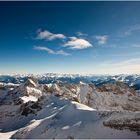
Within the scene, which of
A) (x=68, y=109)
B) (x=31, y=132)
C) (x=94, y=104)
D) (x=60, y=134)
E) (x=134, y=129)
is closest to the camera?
(x=134, y=129)

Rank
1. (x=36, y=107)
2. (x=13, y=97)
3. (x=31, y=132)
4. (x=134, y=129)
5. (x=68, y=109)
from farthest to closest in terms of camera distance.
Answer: (x=13, y=97) < (x=36, y=107) < (x=68, y=109) < (x=31, y=132) < (x=134, y=129)

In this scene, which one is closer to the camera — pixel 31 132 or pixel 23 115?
pixel 31 132

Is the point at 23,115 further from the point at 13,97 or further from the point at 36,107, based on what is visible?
the point at 13,97

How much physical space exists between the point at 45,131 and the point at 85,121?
7.72m

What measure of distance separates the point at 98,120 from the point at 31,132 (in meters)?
14.2

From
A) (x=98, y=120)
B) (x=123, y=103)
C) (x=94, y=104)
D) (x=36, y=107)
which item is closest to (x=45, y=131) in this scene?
(x=98, y=120)

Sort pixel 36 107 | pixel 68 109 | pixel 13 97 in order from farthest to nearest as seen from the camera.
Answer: pixel 13 97 → pixel 36 107 → pixel 68 109

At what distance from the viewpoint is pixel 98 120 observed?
36.3 metres

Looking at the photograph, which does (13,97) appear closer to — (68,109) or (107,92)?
(107,92)

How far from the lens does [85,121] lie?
123 ft

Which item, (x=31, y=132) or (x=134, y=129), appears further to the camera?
(x=31, y=132)

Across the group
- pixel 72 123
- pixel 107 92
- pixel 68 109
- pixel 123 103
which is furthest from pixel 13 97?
pixel 72 123

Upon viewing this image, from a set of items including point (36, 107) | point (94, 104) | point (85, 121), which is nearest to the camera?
point (85, 121)

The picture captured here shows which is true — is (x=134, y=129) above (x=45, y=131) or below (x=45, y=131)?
above
